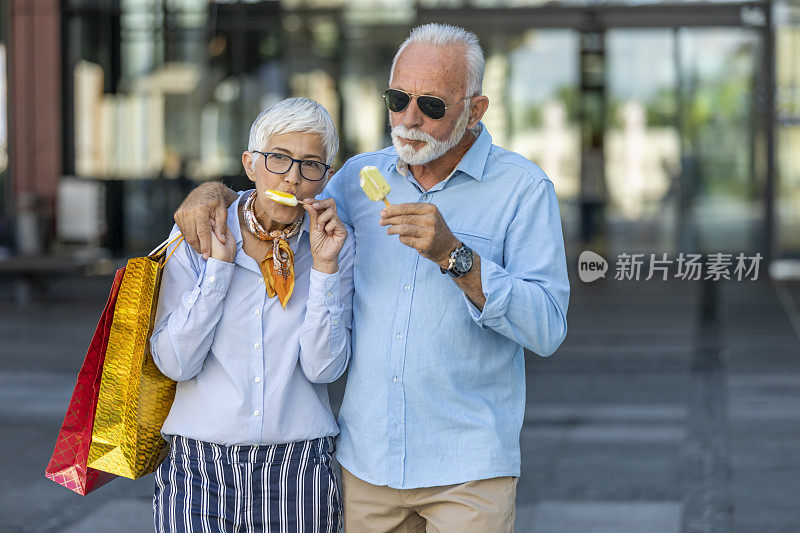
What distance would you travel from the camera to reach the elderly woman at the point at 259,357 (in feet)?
9.01

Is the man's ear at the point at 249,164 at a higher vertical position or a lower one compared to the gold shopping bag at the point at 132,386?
higher

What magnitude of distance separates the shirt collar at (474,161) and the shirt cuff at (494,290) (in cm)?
32

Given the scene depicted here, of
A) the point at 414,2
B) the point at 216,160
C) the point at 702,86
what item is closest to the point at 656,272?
the point at 702,86

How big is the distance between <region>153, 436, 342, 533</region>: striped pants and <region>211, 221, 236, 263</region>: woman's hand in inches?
18.7

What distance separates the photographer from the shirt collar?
2.80 m

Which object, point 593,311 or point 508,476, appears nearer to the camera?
point 508,476

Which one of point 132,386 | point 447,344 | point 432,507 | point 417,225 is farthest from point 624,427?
point 417,225

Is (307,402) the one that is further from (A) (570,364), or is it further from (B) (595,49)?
(B) (595,49)

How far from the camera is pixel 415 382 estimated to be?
2.77 m

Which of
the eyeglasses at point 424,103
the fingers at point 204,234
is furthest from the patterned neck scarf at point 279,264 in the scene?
the eyeglasses at point 424,103

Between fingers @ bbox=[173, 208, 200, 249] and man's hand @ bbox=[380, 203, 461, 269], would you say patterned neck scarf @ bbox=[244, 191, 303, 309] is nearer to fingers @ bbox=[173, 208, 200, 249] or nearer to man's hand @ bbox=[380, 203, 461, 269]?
fingers @ bbox=[173, 208, 200, 249]

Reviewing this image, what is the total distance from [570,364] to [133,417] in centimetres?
748

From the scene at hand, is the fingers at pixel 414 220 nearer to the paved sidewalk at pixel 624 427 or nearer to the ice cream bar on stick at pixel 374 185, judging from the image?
the ice cream bar on stick at pixel 374 185

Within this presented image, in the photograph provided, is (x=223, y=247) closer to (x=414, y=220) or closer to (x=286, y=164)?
(x=286, y=164)
